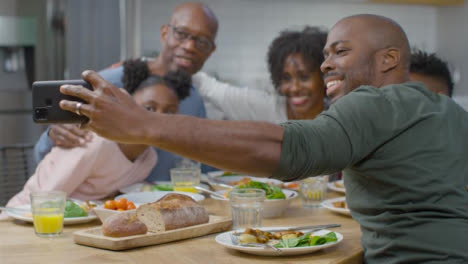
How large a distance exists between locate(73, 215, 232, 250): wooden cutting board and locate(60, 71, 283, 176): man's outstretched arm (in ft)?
1.33

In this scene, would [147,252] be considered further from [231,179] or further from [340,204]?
[231,179]

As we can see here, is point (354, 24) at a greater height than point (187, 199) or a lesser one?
greater

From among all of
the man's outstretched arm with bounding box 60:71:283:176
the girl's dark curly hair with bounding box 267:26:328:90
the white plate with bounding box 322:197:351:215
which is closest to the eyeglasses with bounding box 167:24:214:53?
the girl's dark curly hair with bounding box 267:26:328:90

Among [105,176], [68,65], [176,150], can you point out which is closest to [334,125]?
[176,150]

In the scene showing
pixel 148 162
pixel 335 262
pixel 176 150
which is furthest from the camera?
pixel 148 162

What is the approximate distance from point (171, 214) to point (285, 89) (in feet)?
4.74

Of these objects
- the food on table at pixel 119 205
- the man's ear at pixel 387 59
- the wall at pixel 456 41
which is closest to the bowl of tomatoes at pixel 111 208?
the food on table at pixel 119 205

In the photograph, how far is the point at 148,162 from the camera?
8.16 ft

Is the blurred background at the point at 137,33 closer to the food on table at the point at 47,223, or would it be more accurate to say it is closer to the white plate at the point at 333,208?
the white plate at the point at 333,208

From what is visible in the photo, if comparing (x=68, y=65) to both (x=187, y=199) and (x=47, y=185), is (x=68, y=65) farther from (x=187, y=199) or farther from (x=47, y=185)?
(x=187, y=199)

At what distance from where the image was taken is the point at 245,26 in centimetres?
486

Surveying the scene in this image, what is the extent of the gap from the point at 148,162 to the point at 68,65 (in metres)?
1.90

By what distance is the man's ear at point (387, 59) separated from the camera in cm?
154

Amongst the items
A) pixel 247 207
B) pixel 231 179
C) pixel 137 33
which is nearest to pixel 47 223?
pixel 247 207
